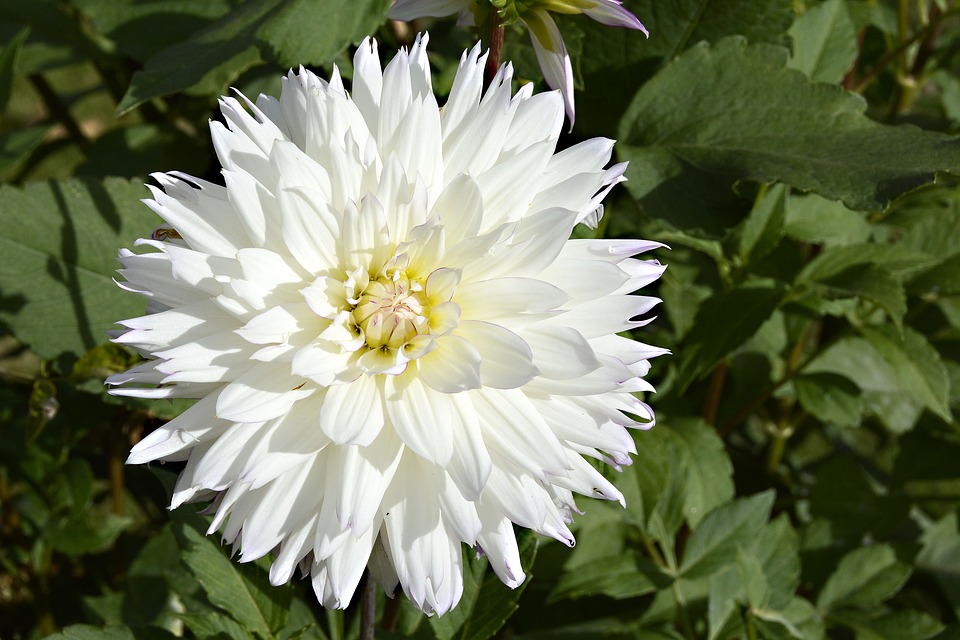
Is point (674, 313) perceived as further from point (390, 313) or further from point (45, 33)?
point (45, 33)

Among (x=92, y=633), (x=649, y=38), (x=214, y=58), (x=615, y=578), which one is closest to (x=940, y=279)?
(x=649, y=38)

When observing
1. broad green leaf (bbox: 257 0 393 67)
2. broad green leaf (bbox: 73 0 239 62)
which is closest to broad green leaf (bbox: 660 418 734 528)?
broad green leaf (bbox: 257 0 393 67)

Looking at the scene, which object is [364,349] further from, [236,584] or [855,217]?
[855,217]

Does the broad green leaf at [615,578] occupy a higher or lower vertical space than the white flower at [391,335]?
lower

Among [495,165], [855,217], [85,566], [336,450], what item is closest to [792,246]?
[855,217]

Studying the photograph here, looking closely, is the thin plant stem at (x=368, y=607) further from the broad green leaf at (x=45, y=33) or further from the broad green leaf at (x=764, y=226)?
the broad green leaf at (x=45, y=33)

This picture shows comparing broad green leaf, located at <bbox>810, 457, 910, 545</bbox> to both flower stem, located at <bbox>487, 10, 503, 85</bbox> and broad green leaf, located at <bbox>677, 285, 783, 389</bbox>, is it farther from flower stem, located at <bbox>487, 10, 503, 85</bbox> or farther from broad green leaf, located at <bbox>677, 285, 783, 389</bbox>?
flower stem, located at <bbox>487, 10, 503, 85</bbox>

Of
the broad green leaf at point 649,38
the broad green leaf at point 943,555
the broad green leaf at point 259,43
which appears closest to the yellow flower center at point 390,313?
the broad green leaf at point 259,43
